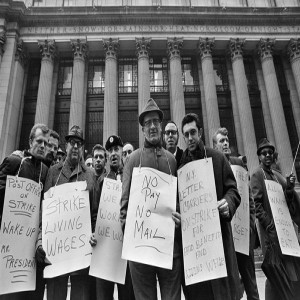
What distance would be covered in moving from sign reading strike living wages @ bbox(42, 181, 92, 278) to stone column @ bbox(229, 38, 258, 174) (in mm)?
17945

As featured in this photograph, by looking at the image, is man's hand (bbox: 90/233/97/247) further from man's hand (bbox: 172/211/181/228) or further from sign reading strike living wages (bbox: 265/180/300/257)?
sign reading strike living wages (bbox: 265/180/300/257)

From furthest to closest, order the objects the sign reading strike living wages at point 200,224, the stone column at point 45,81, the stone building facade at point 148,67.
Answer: the stone building facade at point 148,67
the stone column at point 45,81
the sign reading strike living wages at point 200,224

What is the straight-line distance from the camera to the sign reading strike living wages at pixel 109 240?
382cm

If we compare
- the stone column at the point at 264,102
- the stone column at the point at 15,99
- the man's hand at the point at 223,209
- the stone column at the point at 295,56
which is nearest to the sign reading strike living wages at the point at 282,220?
the man's hand at the point at 223,209

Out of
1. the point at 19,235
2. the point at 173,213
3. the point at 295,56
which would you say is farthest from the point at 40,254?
the point at 295,56

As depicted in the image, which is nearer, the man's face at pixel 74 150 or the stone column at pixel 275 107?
the man's face at pixel 74 150

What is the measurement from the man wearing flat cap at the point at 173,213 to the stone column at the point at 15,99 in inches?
738

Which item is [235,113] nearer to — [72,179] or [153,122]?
[72,179]

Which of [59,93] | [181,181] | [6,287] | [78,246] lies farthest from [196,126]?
[59,93]

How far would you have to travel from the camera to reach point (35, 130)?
447cm

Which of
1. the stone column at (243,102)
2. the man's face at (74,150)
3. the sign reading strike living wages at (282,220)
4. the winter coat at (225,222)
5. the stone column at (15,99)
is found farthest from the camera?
the stone column at (243,102)

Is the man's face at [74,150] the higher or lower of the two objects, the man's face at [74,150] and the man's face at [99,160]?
the lower

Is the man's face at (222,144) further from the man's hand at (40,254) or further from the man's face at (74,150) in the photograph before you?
the man's hand at (40,254)

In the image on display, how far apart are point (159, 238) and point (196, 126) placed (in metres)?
1.43
